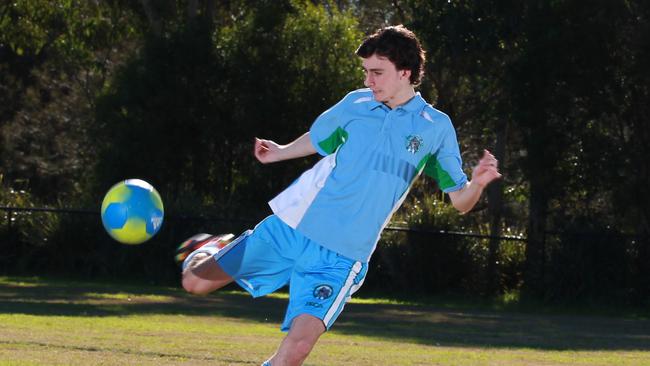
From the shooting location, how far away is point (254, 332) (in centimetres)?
1363

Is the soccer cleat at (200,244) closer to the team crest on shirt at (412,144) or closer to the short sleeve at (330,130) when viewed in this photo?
the short sleeve at (330,130)

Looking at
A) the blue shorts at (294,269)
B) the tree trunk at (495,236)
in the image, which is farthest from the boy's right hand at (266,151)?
the tree trunk at (495,236)

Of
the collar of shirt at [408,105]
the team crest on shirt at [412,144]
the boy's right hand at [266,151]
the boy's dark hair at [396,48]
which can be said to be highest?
the boy's dark hair at [396,48]

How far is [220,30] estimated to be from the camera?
→ 26.5m

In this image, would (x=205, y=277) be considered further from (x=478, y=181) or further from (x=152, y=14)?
(x=152, y=14)

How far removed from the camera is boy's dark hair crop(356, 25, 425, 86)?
253 inches

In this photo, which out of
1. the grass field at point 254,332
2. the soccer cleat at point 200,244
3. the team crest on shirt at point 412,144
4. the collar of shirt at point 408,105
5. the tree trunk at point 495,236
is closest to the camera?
the team crest on shirt at point 412,144

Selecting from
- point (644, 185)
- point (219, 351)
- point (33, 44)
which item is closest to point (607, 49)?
point (644, 185)

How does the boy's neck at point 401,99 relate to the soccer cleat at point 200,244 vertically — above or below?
above

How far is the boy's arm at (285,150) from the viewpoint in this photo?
21.9 feet

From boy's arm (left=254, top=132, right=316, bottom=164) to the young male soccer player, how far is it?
0.02 meters

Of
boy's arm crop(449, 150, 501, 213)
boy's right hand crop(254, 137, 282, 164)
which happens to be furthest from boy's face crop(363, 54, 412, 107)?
boy's right hand crop(254, 137, 282, 164)

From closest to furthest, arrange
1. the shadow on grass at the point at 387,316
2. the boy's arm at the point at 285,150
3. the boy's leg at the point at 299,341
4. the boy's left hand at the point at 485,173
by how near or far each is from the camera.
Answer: the boy's leg at the point at 299,341, the boy's left hand at the point at 485,173, the boy's arm at the point at 285,150, the shadow on grass at the point at 387,316

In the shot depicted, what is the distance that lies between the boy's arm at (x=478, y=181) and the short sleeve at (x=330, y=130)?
27.8 inches
